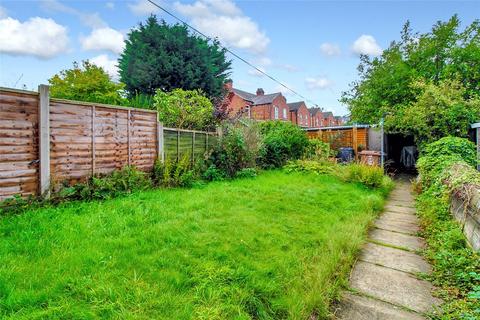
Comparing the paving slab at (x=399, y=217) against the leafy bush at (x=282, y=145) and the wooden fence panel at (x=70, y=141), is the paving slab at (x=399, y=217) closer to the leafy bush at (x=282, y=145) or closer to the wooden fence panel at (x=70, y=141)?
the leafy bush at (x=282, y=145)

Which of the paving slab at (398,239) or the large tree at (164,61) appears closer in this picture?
the paving slab at (398,239)

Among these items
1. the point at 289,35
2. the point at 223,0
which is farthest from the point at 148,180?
the point at 289,35

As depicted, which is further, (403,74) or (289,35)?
(403,74)

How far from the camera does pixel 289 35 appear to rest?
30.5ft

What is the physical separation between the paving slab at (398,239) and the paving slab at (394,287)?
0.84 meters

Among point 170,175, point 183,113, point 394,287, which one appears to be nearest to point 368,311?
point 394,287

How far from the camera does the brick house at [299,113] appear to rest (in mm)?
33450

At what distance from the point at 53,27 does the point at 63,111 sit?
388 cm

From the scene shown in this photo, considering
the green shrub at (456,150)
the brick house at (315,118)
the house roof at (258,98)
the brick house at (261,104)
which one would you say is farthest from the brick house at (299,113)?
the green shrub at (456,150)

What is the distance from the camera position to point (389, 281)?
251 cm

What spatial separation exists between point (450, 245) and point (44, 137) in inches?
235

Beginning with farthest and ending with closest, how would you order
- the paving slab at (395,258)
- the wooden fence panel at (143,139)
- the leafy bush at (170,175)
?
1. the leafy bush at (170,175)
2. the wooden fence panel at (143,139)
3. the paving slab at (395,258)

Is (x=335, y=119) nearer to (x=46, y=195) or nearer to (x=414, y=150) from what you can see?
(x=414, y=150)

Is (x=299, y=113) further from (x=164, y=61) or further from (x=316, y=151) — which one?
(x=316, y=151)
